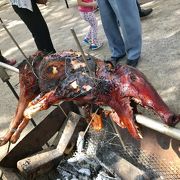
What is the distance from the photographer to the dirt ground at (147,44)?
14.1 ft

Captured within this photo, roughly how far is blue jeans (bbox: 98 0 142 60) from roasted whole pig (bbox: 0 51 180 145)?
5.20 ft

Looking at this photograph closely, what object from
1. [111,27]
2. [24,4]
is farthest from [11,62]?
[111,27]

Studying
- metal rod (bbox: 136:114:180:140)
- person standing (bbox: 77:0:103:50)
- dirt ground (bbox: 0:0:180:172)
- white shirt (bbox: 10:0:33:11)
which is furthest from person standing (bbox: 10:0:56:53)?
metal rod (bbox: 136:114:180:140)

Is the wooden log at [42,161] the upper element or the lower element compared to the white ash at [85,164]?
upper

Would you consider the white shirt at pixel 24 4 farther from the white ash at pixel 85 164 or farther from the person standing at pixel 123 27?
the white ash at pixel 85 164

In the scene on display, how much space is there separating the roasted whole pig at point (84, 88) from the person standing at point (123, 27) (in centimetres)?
159

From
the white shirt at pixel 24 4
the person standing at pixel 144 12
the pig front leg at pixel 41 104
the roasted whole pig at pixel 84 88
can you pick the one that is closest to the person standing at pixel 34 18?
the white shirt at pixel 24 4

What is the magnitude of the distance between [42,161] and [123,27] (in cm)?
231

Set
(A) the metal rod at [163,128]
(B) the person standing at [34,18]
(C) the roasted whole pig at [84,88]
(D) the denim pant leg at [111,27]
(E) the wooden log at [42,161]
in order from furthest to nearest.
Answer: (B) the person standing at [34,18] → (D) the denim pant leg at [111,27] → (E) the wooden log at [42,161] → (C) the roasted whole pig at [84,88] → (A) the metal rod at [163,128]

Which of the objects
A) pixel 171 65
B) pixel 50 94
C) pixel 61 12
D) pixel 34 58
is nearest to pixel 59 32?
pixel 61 12

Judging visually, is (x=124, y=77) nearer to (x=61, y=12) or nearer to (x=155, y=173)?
(x=155, y=173)

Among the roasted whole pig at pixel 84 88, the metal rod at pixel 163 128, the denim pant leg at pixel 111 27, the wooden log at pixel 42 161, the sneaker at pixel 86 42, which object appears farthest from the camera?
the sneaker at pixel 86 42

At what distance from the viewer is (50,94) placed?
2.88 m

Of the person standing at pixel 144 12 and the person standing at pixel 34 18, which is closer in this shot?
the person standing at pixel 34 18
